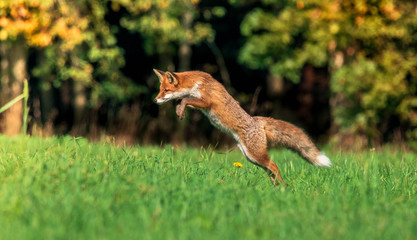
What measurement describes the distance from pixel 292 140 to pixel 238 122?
895 millimetres

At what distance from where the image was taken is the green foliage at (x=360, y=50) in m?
14.8

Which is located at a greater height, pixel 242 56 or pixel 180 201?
pixel 242 56

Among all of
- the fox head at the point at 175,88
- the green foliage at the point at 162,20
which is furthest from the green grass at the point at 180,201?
the green foliage at the point at 162,20

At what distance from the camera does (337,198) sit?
585cm

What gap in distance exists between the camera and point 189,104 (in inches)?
285

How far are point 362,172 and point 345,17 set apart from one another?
8.14 metres

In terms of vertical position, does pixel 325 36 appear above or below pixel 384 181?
above

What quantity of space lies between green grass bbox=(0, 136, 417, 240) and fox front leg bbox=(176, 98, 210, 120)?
0.64m

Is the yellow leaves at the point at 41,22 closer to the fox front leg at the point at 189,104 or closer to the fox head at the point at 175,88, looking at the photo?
the fox head at the point at 175,88

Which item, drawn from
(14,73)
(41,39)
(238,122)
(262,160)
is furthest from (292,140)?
(14,73)

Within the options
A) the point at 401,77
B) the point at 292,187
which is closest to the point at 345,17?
the point at 401,77

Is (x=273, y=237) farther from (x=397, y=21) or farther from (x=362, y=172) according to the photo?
(x=397, y=21)

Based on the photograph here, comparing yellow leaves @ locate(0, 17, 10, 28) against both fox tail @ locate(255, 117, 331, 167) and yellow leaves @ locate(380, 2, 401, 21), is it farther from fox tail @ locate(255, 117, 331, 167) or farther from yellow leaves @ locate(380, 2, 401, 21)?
yellow leaves @ locate(380, 2, 401, 21)

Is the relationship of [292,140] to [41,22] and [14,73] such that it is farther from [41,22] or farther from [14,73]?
[14,73]
